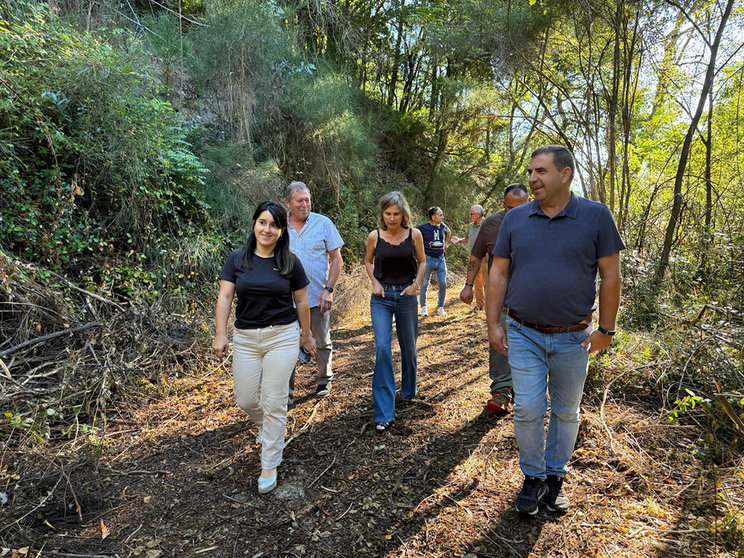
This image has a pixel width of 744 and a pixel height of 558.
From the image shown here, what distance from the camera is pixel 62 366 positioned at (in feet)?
11.3

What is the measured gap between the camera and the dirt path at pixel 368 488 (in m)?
2.20

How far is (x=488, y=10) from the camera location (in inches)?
313

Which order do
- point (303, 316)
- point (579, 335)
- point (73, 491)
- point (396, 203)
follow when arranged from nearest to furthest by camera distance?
point (579, 335), point (73, 491), point (303, 316), point (396, 203)

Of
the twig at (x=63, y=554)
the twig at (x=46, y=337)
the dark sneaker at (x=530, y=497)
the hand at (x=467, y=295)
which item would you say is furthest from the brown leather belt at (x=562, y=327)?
the twig at (x=46, y=337)

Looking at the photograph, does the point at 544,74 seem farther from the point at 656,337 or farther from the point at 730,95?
the point at 656,337

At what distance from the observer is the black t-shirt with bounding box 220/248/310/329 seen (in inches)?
104

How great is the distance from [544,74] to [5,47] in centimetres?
829

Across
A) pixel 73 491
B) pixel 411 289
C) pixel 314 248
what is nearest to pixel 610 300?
pixel 411 289

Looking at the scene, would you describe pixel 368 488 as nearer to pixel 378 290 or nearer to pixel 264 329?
pixel 264 329

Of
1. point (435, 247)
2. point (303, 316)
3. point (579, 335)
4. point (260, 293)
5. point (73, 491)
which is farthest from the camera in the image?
point (435, 247)

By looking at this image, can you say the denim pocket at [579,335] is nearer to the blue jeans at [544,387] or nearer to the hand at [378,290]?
the blue jeans at [544,387]

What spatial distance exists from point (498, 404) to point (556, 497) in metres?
1.17

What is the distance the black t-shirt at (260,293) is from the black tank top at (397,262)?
0.92 m

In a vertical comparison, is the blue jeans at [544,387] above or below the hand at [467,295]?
below
